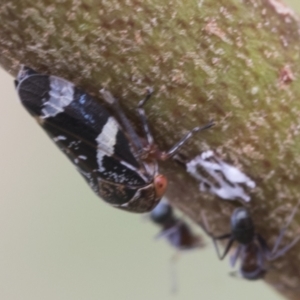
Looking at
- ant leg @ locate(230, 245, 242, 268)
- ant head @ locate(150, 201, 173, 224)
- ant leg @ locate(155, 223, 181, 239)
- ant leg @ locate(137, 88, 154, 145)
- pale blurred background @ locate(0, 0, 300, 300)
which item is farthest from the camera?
pale blurred background @ locate(0, 0, 300, 300)

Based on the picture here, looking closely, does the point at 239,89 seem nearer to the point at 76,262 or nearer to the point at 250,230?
the point at 250,230

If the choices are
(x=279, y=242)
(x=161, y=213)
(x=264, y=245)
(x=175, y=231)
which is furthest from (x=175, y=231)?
(x=279, y=242)

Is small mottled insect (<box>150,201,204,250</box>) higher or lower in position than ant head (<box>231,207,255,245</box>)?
lower

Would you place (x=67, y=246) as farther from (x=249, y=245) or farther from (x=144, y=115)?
(x=144, y=115)

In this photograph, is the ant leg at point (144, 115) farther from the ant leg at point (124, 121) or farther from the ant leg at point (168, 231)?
the ant leg at point (168, 231)

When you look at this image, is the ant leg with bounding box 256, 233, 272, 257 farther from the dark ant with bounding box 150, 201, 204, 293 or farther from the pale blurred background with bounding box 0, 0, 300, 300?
the pale blurred background with bounding box 0, 0, 300, 300

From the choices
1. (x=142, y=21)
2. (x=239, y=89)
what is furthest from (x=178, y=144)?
(x=142, y=21)

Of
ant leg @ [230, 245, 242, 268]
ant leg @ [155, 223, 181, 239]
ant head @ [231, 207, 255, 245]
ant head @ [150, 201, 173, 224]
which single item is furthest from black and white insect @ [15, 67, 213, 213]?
ant leg @ [155, 223, 181, 239]

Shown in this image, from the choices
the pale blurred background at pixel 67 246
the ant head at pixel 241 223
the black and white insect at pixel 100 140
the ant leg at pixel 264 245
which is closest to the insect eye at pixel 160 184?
the black and white insect at pixel 100 140
